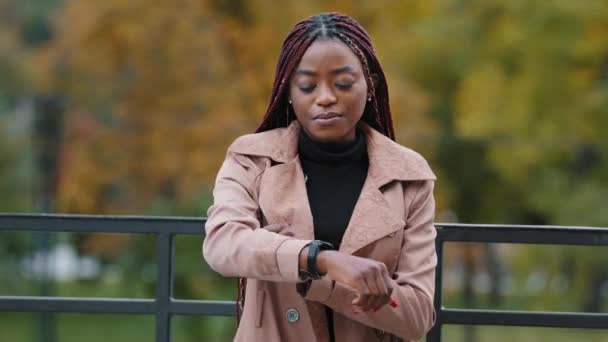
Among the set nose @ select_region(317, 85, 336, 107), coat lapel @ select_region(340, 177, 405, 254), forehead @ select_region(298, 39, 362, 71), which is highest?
forehead @ select_region(298, 39, 362, 71)

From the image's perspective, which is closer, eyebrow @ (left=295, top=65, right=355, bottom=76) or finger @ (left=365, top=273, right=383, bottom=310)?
finger @ (left=365, top=273, right=383, bottom=310)

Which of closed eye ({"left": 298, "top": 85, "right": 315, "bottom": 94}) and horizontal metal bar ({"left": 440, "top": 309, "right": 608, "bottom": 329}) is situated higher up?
closed eye ({"left": 298, "top": 85, "right": 315, "bottom": 94})

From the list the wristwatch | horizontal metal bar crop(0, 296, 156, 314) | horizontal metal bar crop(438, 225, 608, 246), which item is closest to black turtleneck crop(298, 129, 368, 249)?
the wristwatch

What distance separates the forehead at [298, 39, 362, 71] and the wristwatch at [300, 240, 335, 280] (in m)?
0.52

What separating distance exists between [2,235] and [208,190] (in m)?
6.75

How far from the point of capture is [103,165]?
58.3 feet

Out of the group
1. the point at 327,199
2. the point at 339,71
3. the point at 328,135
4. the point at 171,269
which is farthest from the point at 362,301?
the point at 171,269

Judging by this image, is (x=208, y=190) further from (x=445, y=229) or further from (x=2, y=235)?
(x=445, y=229)

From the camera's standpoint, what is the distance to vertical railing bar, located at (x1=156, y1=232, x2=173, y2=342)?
4.23m

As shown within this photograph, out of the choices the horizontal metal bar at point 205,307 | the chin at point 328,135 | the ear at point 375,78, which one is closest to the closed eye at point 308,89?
the chin at point 328,135

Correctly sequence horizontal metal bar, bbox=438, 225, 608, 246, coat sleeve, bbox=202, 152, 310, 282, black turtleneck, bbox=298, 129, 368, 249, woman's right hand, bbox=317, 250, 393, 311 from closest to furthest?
woman's right hand, bbox=317, 250, 393, 311 < coat sleeve, bbox=202, 152, 310, 282 < black turtleneck, bbox=298, 129, 368, 249 < horizontal metal bar, bbox=438, 225, 608, 246

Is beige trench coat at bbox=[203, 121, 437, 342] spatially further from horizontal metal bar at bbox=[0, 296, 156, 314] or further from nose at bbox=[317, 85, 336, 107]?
horizontal metal bar at bbox=[0, 296, 156, 314]

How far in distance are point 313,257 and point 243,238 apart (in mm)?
208

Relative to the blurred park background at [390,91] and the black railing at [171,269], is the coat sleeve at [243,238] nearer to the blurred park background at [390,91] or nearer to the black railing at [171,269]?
the black railing at [171,269]
